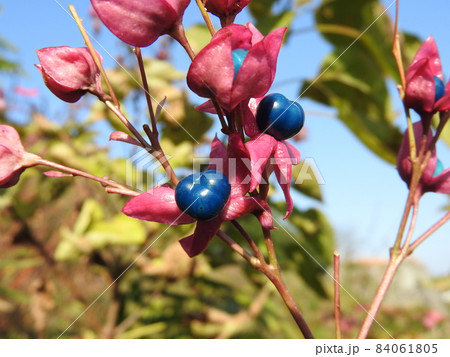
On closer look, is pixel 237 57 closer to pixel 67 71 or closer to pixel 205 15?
pixel 205 15

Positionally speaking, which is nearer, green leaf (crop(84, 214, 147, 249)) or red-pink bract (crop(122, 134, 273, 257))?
red-pink bract (crop(122, 134, 273, 257))

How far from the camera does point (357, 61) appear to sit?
4.06 ft

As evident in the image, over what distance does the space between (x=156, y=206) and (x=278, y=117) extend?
109mm

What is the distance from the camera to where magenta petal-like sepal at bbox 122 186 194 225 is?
0.33 metres

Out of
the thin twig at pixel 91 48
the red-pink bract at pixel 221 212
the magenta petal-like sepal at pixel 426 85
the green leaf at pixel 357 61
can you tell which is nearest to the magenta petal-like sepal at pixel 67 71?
→ the thin twig at pixel 91 48

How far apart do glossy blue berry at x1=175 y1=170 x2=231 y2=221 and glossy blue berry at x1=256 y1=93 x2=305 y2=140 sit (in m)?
0.05

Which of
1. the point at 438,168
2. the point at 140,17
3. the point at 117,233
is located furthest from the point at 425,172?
the point at 117,233

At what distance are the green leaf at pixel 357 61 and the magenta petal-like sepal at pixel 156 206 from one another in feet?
2.43

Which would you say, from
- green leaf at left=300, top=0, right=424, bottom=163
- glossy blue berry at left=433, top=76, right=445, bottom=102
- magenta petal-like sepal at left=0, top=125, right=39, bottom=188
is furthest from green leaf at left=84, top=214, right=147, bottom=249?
glossy blue berry at left=433, top=76, right=445, bottom=102

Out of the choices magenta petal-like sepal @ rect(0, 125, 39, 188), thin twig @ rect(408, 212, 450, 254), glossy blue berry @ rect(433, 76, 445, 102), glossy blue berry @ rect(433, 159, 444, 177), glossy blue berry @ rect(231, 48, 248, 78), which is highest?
glossy blue berry @ rect(231, 48, 248, 78)

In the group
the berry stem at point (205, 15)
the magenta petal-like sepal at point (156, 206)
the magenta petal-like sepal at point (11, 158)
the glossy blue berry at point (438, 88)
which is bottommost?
the magenta petal-like sepal at point (156, 206)

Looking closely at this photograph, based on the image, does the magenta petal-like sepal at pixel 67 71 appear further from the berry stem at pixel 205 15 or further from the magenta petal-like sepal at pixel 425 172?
the magenta petal-like sepal at pixel 425 172

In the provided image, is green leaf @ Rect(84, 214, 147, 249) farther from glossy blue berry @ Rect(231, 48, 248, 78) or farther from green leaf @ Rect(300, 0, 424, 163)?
glossy blue berry @ Rect(231, 48, 248, 78)

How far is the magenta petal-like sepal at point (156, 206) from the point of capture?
33 cm
